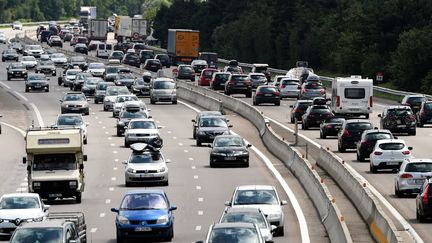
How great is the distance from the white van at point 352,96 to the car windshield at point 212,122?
10507 millimetres

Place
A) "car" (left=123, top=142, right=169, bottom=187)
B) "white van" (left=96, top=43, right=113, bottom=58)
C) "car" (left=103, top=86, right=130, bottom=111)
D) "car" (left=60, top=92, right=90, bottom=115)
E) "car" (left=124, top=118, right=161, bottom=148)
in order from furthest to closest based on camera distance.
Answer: "white van" (left=96, top=43, right=113, bottom=58)
"car" (left=103, top=86, right=130, bottom=111)
"car" (left=60, top=92, right=90, bottom=115)
"car" (left=124, top=118, right=161, bottom=148)
"car" (left=123, top=142, right=169, bottom=187)

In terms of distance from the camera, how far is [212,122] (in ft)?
225

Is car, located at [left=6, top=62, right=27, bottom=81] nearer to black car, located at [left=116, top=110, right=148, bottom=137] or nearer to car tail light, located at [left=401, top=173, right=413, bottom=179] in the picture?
black car, located at [left=116, top=110, right=148, bottom=137]

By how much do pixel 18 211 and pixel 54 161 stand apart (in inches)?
341

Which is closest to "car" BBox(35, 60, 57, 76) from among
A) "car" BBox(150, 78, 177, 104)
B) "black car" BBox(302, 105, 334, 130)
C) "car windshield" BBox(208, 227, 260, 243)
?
"car" BBox(150, 78, 177, 104)

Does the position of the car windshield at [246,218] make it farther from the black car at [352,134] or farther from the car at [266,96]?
the car at [266,96]

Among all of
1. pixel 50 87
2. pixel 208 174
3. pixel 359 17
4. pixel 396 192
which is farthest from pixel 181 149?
pixel 359 17

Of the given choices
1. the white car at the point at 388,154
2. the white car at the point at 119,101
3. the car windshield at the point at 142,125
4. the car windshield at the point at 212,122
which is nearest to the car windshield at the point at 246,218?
the white car at the point at 388,154

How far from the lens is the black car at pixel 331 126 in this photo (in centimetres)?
6938

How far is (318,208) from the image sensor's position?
43.8 m

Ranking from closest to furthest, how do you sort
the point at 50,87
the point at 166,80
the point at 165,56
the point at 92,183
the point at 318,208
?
the point at 318,208, the point at 92,183, the point at 166,80, the point at 50,87, the point at 165,56

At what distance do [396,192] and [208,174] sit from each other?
11834mm

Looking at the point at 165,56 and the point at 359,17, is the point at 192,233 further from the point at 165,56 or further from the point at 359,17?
the point at 165,56

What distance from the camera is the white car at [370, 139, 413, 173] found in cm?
5316
